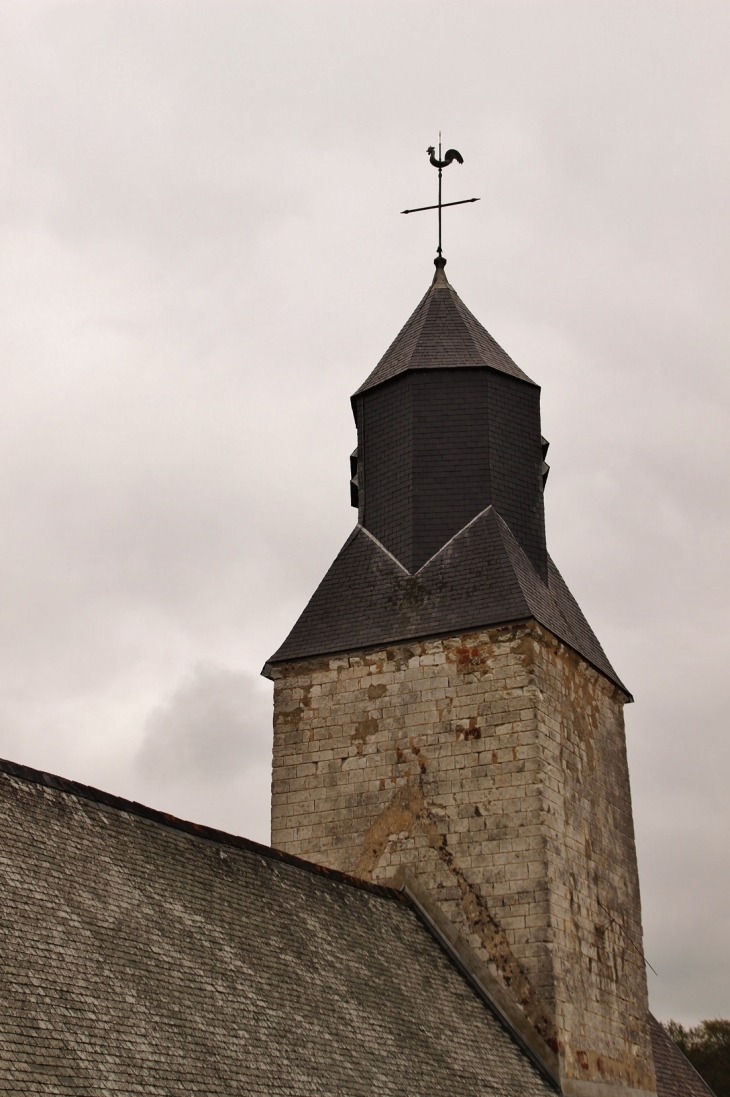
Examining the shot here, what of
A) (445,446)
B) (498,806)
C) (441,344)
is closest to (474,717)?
(498,806)

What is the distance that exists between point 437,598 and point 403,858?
3067 millimetres

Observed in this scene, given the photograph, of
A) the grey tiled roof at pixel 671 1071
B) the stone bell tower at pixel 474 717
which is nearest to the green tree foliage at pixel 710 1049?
the grey tiled roof at pixel 671 1071

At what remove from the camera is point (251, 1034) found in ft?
33.7

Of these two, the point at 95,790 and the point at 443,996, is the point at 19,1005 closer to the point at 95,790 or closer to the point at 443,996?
the point at 95,790

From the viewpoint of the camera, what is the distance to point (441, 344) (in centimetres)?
1853

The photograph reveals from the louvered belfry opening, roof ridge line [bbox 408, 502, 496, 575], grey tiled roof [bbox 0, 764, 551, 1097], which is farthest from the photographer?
the louvered belfry opening

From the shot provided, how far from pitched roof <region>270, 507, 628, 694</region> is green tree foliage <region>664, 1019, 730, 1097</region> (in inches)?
872

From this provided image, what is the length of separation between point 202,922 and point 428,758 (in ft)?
16.7

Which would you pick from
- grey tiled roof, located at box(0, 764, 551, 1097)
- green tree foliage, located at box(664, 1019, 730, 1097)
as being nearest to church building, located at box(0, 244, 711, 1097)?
grey tiled roof, located at box(0, 764, 551, 1097)

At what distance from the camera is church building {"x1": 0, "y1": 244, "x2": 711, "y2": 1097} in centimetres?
977

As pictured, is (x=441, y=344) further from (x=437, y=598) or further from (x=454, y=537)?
(x=437, y=598)

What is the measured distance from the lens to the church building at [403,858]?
9.77 metres

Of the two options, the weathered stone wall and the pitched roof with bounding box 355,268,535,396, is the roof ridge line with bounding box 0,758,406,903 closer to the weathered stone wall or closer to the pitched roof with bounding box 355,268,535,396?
the weathered stone wall

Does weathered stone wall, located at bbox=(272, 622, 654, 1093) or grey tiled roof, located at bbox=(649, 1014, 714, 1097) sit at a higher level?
weathered stone wall, located at bbox=(272, 622, 654, 1093)
